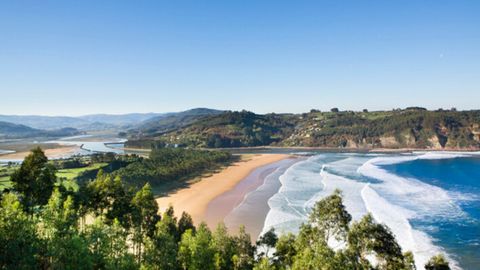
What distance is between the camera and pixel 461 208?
5516 cm

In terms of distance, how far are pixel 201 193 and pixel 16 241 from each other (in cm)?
4969

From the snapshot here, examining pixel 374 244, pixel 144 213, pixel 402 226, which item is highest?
pixel 374 244

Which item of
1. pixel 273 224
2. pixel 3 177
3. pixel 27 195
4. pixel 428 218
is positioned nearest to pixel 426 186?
pixel 428 218

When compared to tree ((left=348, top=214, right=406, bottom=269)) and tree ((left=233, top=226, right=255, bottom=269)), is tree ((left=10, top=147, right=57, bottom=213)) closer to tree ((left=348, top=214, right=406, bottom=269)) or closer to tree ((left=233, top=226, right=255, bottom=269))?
tree ((left=233, top=226, right=255, bottom=269))

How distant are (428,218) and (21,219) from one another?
49218mm

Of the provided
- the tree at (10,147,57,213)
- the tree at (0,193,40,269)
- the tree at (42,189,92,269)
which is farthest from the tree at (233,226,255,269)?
the tree at (10,147,57,213)

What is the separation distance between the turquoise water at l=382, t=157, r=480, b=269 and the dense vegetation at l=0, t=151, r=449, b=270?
23079 mm

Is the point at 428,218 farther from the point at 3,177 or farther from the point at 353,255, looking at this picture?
the point at 3,177

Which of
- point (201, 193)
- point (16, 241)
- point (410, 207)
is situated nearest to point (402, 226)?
point (410, 207)

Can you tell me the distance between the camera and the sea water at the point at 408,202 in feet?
129

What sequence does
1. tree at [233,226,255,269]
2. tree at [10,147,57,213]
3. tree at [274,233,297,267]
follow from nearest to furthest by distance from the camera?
tree at [274,233,297,267]
tree at [233,226,255,269]
tree at [10,147,57,213]

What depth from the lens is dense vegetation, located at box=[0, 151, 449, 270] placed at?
16.0 metres

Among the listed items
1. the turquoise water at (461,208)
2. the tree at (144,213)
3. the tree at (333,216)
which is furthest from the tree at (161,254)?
the turquoise water at (461,208)

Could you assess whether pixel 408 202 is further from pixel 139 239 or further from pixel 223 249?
pixel 139 239
